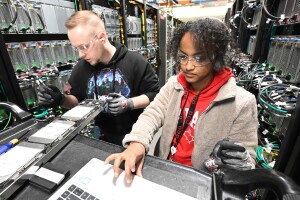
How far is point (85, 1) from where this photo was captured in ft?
7.63

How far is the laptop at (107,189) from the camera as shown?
524mm

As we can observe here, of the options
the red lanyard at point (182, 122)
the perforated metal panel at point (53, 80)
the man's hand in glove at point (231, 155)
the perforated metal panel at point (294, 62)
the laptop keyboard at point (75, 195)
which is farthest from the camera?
→ the perforated metal panel at point (53, 80)

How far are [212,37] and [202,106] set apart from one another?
39 cm

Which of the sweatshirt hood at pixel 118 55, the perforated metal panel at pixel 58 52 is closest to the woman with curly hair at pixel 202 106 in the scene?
the sweatshirt hood at pixel 118 55

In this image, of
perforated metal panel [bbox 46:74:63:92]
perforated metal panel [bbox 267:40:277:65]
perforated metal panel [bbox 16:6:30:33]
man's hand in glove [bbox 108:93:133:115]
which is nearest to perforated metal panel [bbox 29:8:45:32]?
perforated metal panel [bbox 16:6:30:33]

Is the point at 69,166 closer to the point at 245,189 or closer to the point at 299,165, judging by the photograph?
the point at 245,189

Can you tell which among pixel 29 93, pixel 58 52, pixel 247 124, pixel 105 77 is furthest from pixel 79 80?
pixel 247 124

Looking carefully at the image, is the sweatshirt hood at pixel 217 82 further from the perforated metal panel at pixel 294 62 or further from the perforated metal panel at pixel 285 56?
the perforated metal panel at pixel 285 56

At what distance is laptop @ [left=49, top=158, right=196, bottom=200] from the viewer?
20.6 inches

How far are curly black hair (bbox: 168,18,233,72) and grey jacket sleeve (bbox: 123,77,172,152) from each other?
1.09ft

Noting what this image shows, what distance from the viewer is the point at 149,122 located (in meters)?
1.00

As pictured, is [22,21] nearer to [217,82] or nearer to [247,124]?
[217,82]

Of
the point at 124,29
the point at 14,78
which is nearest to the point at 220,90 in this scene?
the point at 14,78

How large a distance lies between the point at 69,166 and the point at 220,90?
830 mm
